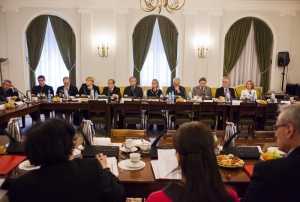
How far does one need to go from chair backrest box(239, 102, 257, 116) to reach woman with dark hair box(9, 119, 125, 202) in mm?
4093

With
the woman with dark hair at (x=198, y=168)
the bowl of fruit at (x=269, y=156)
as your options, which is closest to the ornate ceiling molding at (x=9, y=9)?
the bowl of fruit at (x=269, y=156)

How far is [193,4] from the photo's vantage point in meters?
6.80

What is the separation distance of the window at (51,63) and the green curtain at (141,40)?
208 cm

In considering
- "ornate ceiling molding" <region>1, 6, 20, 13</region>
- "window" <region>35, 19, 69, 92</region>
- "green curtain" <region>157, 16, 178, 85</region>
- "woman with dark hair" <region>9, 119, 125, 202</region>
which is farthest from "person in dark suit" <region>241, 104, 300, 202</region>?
"ornate ceiling molding" <region>1, 6, 20, 13</region>

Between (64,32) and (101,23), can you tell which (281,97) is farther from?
(64,32)

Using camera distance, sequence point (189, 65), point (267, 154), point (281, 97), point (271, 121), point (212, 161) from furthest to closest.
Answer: point (189, 65) < point (281, 97) < point (271, 121) < point (267, 154) < point (212, 161)

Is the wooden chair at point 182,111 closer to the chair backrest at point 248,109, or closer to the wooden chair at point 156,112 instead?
the wooden chair at point 156,112

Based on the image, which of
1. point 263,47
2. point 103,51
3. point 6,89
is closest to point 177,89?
point 103,51

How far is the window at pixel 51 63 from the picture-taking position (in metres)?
7.26

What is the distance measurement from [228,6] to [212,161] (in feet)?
22.4

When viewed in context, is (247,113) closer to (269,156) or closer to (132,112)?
(132,112)

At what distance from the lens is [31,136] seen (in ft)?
3.57

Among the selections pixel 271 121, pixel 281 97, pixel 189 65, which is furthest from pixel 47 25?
pixel 281 97

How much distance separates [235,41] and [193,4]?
1625 mm
